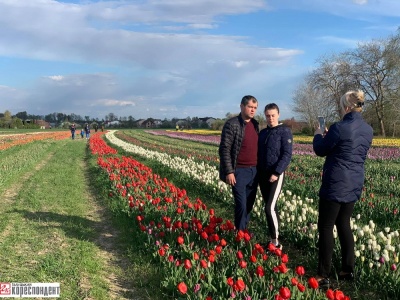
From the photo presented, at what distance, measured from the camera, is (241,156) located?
528 cm

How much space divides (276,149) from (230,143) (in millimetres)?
621

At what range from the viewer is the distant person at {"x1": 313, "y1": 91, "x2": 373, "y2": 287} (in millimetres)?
4137

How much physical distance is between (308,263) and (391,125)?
44.0 m

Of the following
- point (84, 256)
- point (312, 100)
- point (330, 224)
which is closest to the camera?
point (330, 224)

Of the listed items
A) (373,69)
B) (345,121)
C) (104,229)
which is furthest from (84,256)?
(373,69)

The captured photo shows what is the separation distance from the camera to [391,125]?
1716 inches

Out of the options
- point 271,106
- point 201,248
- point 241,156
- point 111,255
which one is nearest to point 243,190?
point 241,156

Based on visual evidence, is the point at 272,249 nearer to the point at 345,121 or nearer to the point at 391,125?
the point at 345,121

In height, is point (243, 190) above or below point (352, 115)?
below

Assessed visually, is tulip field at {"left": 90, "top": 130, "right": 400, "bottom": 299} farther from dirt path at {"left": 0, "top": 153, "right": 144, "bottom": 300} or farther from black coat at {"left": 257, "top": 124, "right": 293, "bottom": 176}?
A: black coat at {"left": 257, "top": 124, "right": 293, "bottom": 176}

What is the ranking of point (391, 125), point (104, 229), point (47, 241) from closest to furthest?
1. point (47, 241)
2. point (104, 229)
3. point (391, 125)

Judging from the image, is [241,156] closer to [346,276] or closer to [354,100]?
[354,100]

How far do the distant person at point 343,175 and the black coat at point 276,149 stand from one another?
75 cm

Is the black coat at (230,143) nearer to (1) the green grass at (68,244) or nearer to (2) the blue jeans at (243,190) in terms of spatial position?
(2) the blue jeans at (243,190)
